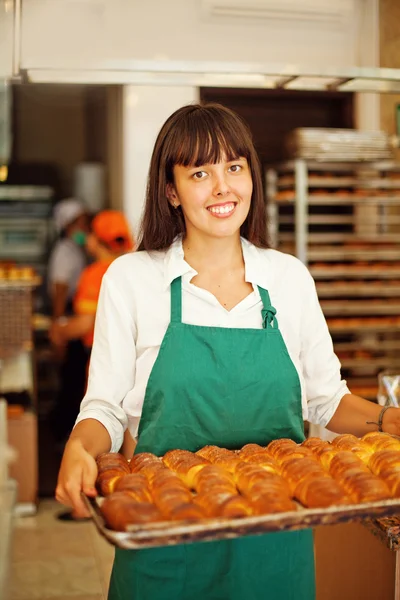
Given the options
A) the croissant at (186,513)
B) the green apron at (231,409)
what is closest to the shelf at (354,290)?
the green apron at (231,409)

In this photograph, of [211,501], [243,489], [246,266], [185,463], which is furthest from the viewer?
[246,266]

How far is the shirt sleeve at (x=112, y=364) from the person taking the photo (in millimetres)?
1690

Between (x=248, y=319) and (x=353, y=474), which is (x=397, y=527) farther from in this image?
(x=248, y=319)

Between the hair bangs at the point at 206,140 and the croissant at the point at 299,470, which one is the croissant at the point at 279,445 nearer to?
the croissant at the point at 299,470

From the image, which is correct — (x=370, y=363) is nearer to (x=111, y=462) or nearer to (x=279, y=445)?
(x=279, y=445)

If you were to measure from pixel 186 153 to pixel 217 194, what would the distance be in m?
0.12

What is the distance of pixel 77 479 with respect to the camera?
138 centimetres

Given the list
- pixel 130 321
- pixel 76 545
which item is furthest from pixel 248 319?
pixel 76 545

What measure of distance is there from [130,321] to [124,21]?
11.8 feet

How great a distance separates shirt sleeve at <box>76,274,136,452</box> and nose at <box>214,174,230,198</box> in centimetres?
32

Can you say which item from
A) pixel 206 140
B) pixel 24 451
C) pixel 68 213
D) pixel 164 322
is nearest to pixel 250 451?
pixel 164 322

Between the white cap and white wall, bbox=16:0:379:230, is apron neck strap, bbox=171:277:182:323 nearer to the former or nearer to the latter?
white wall, bbox=16:0:379:230

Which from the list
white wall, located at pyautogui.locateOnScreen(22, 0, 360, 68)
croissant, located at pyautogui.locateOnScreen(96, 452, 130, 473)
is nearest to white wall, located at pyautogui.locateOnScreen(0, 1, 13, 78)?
white wall, located at pyautogui.locateOnScreen(22, 0, 360, 68)

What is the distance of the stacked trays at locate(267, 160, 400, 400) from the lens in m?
4.91
